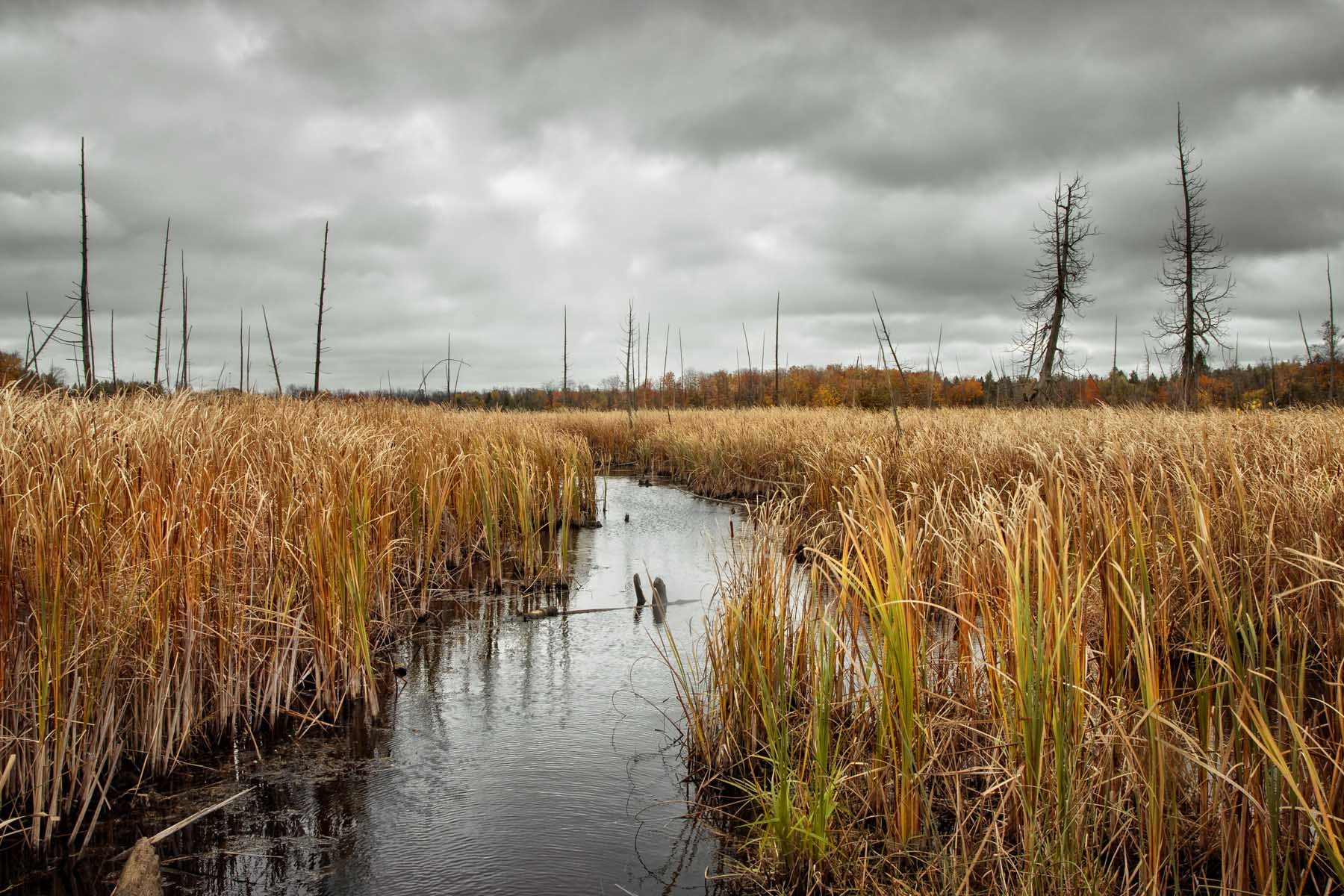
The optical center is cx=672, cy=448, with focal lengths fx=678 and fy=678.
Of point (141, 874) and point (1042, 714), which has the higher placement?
point (1042, 714)

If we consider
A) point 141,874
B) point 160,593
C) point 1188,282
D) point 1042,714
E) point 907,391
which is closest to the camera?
point 1042,714

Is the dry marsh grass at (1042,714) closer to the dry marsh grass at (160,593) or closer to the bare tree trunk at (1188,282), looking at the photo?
the dry marsh grass at (160,593)

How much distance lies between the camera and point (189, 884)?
2.28 m

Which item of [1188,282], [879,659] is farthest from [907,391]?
[879,659]

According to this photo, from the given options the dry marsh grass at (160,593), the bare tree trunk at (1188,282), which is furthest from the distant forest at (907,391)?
the dry marsh grass at (160,593)

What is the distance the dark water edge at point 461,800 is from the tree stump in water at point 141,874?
0.26 meters

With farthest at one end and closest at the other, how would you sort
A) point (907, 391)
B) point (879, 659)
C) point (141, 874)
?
point (907, 391)
point (879, 659)
point (141, 874)

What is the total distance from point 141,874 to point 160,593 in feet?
3.85

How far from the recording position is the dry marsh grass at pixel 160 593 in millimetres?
2361

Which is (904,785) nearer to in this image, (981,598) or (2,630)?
(981,598)

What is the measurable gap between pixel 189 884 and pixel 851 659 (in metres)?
2.44

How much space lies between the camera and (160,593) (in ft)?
9.27

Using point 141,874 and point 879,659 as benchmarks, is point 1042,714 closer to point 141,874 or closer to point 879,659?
point 879,659

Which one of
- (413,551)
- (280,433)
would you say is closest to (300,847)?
(413,551)
